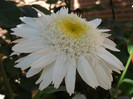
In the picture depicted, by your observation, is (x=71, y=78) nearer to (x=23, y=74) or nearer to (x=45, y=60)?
(x=45, y=60)

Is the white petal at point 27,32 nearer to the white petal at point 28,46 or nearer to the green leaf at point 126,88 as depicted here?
the white petal at point 28,46

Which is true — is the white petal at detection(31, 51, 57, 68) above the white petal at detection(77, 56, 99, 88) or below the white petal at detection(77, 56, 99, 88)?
above

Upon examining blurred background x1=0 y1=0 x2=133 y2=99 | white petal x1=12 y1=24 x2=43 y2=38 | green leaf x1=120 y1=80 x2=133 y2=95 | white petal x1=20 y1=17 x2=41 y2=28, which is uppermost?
white petal x1=20 y1=17 x2=41 y2=28

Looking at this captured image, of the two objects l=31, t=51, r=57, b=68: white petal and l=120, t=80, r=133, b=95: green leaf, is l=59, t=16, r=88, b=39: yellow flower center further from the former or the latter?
l=120, t=80, r=133, b=95: green leaf

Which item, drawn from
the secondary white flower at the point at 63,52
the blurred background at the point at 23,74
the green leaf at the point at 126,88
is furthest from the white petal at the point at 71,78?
the green leaf at the point at 126,88

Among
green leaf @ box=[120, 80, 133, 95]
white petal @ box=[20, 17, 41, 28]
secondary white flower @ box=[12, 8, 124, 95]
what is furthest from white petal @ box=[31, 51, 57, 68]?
green leaf @ box=[120, 80, 133, 95]

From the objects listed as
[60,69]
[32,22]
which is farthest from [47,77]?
[32,22]

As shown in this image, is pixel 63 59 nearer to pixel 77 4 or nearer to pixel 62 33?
pixel 62 33
